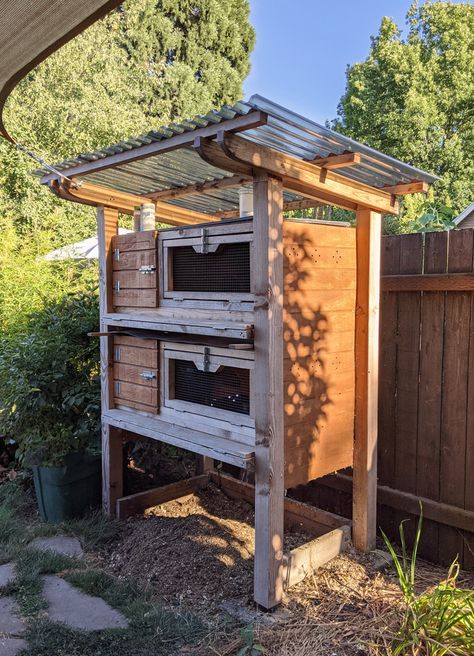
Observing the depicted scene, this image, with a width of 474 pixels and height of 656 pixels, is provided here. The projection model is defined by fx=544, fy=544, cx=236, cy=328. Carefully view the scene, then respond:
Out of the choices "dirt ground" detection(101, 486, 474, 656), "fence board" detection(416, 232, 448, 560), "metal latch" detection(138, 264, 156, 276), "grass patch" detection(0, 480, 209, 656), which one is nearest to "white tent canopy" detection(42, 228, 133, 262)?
"metal latch" detection(138, 264, 156, 276)

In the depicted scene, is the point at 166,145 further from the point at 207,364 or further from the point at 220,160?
the point at 207,364

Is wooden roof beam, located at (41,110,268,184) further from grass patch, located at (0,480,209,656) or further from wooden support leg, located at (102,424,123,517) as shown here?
grass patch, located at (0,480,209,656)

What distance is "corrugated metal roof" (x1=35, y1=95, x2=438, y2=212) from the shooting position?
7.21ft

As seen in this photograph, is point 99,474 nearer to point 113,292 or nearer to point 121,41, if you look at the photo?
point 113,292

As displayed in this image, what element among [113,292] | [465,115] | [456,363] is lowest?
[456,363]

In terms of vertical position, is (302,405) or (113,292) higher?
(113,292)

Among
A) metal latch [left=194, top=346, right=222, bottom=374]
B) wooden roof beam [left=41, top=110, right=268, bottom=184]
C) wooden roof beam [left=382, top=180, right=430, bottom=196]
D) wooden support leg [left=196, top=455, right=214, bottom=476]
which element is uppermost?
wooden roof beam [left=41, top=110, right=268, bottom=184]

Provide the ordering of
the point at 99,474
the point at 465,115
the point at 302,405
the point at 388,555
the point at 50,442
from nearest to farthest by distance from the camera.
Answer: the point at 302,405 → the point at 388,555 → the point at 50,442 → the point at 99,474 → the point at 465,115

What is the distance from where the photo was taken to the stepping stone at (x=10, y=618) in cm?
239

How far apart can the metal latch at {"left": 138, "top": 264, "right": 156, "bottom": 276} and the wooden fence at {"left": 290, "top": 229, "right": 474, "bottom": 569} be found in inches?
53.2

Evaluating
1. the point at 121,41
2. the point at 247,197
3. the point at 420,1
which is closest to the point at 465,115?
the point at 420,1

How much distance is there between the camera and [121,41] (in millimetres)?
16812

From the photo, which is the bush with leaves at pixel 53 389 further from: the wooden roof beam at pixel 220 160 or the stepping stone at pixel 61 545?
the wooden roof beam at pixel 220 160

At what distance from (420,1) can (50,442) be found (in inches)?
980
